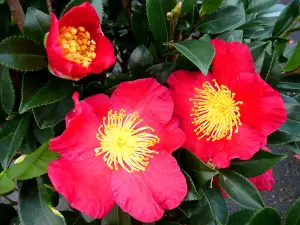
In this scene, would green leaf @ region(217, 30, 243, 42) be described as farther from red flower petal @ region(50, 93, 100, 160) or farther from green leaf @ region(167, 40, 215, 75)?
red flower petal @ region(50, 93, 100, 160)

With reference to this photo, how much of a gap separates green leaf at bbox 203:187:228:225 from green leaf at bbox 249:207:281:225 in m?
0.06

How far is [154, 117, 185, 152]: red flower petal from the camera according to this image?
544mm

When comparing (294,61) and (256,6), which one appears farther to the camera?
(256,6)

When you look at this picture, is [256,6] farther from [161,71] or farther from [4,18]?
[4,18]

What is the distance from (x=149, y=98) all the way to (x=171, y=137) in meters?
0.06

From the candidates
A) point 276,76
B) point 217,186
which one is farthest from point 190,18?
point 217,186

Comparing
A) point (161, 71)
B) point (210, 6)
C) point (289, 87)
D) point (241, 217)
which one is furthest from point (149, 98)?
point (241, 217)

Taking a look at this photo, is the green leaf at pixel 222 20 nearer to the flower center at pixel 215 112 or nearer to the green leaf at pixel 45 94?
the flower center at pixel 215 112

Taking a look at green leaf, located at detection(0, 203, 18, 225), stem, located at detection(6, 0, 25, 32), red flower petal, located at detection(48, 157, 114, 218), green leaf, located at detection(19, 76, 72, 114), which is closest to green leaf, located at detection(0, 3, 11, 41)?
stem, located at detection(6, 0, 25, 32)

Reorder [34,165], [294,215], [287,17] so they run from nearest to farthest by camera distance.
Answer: [34,165], [294,215], [287,17]

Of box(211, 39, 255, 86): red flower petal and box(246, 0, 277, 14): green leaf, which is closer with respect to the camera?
box(211, 39, 255, 86): red flower petal

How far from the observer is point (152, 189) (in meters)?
0.54

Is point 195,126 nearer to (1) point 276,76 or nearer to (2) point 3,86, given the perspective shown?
(1) point 276,76

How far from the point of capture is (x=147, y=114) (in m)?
0.58
